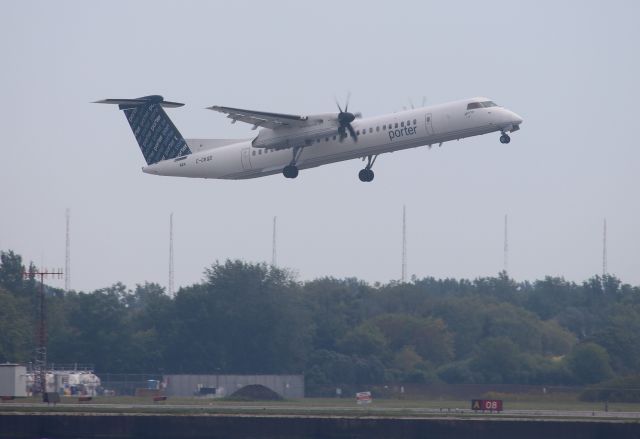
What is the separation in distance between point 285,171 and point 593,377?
23.2 metres

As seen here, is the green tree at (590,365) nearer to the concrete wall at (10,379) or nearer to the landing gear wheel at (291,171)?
the landing gear wheel at (291,171)

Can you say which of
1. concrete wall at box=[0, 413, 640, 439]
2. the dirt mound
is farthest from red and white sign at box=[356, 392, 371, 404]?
concrete wall at box=[0, 413, 640, 439]

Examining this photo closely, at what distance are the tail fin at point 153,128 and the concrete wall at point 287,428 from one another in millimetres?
15364

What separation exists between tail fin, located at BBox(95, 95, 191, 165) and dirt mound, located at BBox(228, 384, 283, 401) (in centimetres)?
1160

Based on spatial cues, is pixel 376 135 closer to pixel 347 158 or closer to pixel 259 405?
pixel 347 158

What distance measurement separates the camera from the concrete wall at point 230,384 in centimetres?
6219

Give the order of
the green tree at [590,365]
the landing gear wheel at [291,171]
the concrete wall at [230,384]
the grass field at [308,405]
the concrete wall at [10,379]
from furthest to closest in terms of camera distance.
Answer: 1. the green tree at [590,365]
2. the concrete wall at [230,384]
3. the concrete wall at [10,379]
4. the landing gear wheel at [291,171]
5. the grass field at [308,405]

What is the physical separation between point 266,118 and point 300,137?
1656mm

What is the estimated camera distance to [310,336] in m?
76.1

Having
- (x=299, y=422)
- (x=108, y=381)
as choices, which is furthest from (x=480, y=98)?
(x=108, y=381)

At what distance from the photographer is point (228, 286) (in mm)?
78688

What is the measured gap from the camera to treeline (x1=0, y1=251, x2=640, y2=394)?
69.3 m

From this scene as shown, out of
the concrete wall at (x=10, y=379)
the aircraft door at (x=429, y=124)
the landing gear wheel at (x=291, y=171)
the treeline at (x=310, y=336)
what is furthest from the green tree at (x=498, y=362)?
the concrete wall at (x=10, y=379)

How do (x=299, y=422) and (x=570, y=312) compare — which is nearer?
(x=299, y=422)
